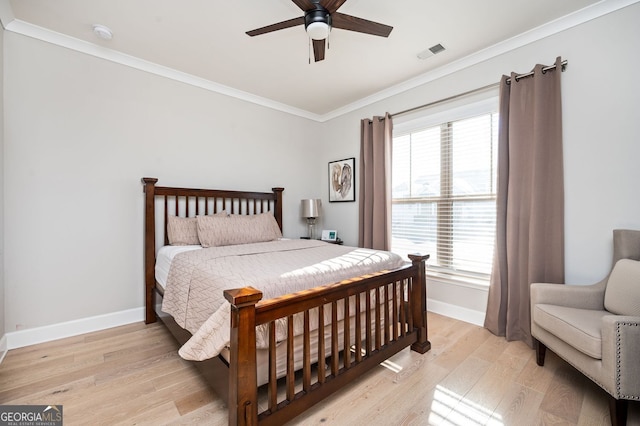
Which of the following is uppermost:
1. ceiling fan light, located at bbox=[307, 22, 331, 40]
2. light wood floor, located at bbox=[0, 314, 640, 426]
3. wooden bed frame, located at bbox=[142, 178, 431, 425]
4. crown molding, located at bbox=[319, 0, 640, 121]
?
crown molding, located at bbox=[319, 0, 640, 121]

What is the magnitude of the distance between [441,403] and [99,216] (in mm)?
3163

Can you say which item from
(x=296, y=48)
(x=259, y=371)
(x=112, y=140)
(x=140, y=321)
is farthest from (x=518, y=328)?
(x=112, y=140)

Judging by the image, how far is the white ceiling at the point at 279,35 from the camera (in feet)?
6.89

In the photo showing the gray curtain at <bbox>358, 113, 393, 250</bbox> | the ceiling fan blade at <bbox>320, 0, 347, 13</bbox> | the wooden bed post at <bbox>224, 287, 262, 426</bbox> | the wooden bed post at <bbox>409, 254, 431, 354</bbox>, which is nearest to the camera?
the wooden bed post at <bbox>224, 287, 262, 426</bbox>

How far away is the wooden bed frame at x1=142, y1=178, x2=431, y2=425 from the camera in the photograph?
4.00ft

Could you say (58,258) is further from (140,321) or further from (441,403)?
(441,403)

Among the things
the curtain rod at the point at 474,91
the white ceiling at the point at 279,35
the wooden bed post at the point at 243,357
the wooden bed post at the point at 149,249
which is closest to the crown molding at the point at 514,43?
the white ceiling at the point at 279,35

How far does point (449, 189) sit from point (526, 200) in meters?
0.75

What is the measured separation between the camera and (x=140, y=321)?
2.86m

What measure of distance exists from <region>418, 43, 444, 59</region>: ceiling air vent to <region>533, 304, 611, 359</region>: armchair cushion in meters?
2.32

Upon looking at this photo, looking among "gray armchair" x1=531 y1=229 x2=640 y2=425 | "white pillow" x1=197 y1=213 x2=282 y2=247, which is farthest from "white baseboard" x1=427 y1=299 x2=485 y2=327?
"white pillow" x1=197 y1=213 x2=282 y2=247

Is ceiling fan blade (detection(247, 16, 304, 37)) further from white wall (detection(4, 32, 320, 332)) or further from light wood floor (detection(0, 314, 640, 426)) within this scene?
light wood floor (detection(0, 314, 640, 426))

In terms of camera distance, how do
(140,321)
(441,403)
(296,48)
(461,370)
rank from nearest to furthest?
(441,403) → (461,370) → (296,48) → (140,321)

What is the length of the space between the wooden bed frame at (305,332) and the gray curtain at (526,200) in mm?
863
